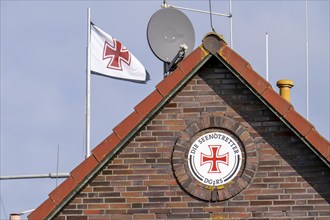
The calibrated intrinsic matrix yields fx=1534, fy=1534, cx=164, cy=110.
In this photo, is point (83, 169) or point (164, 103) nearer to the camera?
point (83, 169)

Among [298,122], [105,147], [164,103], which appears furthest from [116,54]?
[298,122]

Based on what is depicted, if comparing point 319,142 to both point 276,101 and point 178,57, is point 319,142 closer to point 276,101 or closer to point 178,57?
point 276,101

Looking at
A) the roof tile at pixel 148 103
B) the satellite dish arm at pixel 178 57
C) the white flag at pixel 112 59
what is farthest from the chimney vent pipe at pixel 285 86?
the white flag at pixel 112 59

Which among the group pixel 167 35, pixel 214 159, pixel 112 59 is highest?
pixel 112 59

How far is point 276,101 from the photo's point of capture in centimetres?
2208

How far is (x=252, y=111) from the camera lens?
2225 centimetres

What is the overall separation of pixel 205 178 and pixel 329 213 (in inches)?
72.8

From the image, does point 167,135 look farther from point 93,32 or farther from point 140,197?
point 93,32

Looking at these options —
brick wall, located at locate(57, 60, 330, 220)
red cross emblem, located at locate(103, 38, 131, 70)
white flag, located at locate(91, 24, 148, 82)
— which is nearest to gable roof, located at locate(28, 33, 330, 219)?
brick wall, located at locate(57, 60, 330, 220)

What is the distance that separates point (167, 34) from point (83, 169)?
470cm

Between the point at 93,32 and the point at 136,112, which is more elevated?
the point at 93,32

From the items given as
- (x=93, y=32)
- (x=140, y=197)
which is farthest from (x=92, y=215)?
(x=93, y=32)

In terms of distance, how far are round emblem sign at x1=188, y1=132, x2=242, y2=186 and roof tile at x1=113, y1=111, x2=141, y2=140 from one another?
0.90 metres

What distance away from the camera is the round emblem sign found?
2212 centimetres
